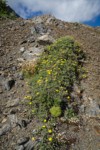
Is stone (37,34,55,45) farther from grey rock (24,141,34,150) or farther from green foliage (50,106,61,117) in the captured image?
grey rock (24,141,34,150)

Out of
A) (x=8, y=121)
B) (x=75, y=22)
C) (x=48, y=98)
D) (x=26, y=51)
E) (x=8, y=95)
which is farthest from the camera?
(x=75, y=22)

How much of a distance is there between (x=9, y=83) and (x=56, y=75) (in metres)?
2.00

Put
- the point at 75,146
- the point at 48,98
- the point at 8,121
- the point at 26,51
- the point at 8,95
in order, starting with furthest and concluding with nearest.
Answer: the point at 26,51, the point at 8,95, the point at 48,98, the point at 8,121, the point at 75,146

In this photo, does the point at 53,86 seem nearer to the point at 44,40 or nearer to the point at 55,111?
the point at 55,111

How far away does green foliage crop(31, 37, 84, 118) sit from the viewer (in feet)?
27.9

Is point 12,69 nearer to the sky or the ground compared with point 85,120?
nearer to the sky

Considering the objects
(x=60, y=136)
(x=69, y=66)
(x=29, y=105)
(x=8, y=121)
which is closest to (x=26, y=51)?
(x=69, y=66)

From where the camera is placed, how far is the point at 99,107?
8.81m

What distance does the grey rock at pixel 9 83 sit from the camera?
31.8 ft

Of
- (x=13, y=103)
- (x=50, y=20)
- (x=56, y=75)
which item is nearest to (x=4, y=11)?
(x=50, y=20)

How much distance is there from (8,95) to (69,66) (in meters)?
2.97

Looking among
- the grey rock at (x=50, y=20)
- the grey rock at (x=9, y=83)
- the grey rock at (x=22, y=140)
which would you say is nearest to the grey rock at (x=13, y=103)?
the grey rock at (x=9, y=83)

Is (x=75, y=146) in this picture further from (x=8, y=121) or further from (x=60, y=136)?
(x=8, y=121)

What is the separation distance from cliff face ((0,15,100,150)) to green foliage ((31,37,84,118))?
48cm
